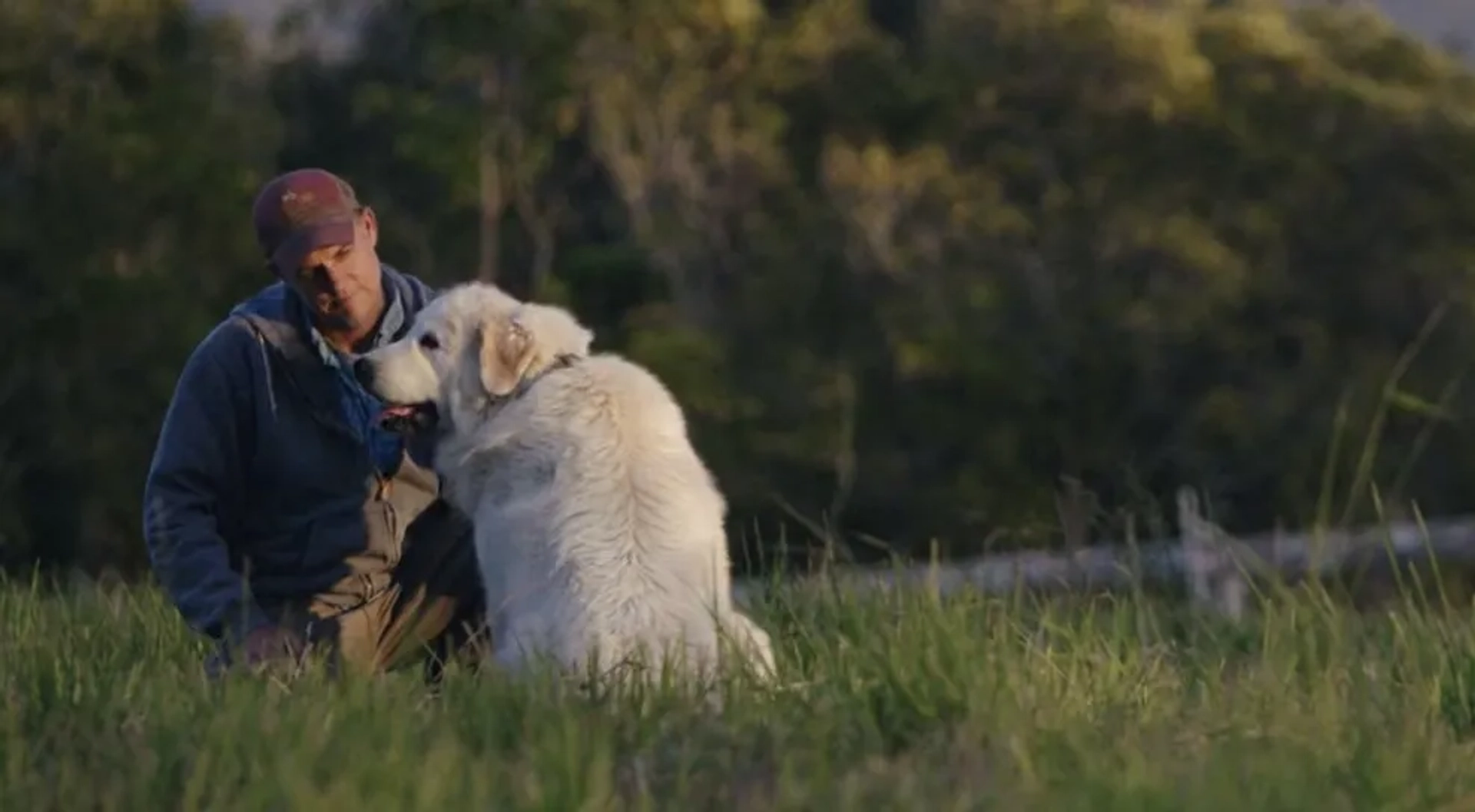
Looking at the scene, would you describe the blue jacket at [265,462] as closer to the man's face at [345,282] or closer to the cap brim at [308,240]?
the man's face at [345,282]

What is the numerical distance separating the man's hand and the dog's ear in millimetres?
759

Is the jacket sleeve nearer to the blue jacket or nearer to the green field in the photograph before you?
the blue jacket

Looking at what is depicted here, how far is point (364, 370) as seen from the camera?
5.45 meters

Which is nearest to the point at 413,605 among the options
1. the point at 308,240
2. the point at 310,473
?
the point at 310,473

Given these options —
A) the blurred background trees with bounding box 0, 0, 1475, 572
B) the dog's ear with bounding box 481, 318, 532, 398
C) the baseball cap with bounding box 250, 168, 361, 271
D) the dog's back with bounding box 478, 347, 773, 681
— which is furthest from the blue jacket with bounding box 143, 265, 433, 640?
the blurred background trees with bounding box 0, 0, 1475, 572

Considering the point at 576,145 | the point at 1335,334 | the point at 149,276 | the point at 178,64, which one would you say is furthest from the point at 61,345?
the point at 1335,334

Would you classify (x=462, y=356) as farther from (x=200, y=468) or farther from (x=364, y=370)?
(x=200, y=468)

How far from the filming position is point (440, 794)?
3.64m

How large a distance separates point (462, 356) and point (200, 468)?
0.72m

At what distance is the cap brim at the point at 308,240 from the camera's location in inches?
215

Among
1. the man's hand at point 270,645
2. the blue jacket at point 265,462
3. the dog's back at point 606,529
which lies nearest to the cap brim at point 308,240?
the blue jacket at point 265,462

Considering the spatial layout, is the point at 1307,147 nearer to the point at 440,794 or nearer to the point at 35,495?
the point at 35,495

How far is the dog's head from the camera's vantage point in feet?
17.7

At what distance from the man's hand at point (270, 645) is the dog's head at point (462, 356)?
24.9 inches
